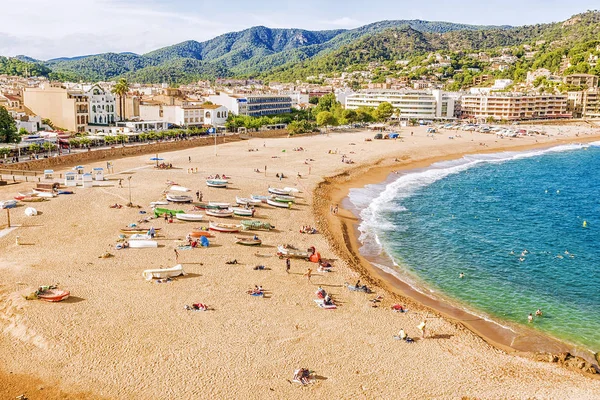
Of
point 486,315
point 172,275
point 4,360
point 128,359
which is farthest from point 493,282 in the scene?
point 4,360

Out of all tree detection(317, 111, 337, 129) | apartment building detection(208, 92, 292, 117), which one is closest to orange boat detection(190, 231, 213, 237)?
tree detection(317, 111, 337, 129)

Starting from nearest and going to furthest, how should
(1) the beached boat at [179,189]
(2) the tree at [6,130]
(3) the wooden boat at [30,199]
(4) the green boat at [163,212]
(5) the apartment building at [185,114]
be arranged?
(4) the green boat at [163,212]
(3) the wooden boat at [30,199]
(1) the beached boat at [179,189]
(2) the tree at [6,130]
(5) the apartment building at [185,114]

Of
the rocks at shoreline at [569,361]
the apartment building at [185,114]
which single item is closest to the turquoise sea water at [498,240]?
the rocks at shoreline at [569,361]

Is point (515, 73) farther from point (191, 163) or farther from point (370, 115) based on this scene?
point (191, 163)

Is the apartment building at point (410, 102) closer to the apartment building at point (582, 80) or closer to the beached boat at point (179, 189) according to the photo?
the apartment building at point (582, 80)

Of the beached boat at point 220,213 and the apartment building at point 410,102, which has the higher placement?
the apartment building at point 410,102

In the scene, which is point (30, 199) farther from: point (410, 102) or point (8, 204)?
point (410, 102)
